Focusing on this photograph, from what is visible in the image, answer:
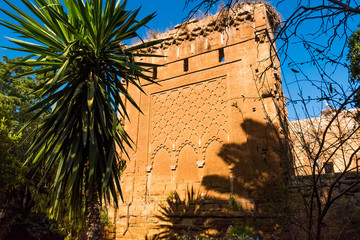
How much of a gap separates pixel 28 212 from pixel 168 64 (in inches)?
309

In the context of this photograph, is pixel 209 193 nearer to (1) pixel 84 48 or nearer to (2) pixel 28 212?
(1) pixel 84 48

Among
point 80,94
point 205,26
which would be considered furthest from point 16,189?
point 205,26

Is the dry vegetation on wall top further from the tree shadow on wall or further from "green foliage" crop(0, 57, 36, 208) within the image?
"green foliage" crop(0, 57, 36, 208)

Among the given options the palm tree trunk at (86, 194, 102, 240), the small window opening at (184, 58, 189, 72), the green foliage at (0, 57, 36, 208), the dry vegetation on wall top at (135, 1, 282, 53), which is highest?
the dry vegetation on wall top at (135, 1, 282, 53)

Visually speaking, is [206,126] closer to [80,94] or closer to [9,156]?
[80,94]

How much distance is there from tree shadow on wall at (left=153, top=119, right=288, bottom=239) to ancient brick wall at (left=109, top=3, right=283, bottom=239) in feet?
0.10

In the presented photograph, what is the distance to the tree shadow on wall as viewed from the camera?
7.52 m

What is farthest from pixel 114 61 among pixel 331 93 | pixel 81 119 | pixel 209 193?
pixel 209 193

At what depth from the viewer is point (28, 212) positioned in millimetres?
10461

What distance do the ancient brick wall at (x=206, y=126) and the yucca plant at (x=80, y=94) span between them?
3627 millimetres

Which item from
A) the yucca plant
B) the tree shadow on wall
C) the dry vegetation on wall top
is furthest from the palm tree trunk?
the dry vegetation on wall top

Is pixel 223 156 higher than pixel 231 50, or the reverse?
pixel 231 50

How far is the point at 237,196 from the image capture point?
26.5ft

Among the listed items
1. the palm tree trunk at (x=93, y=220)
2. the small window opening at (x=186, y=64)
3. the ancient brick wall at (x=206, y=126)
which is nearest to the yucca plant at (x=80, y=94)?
the palm tree trunk at (x=93, y=220)
